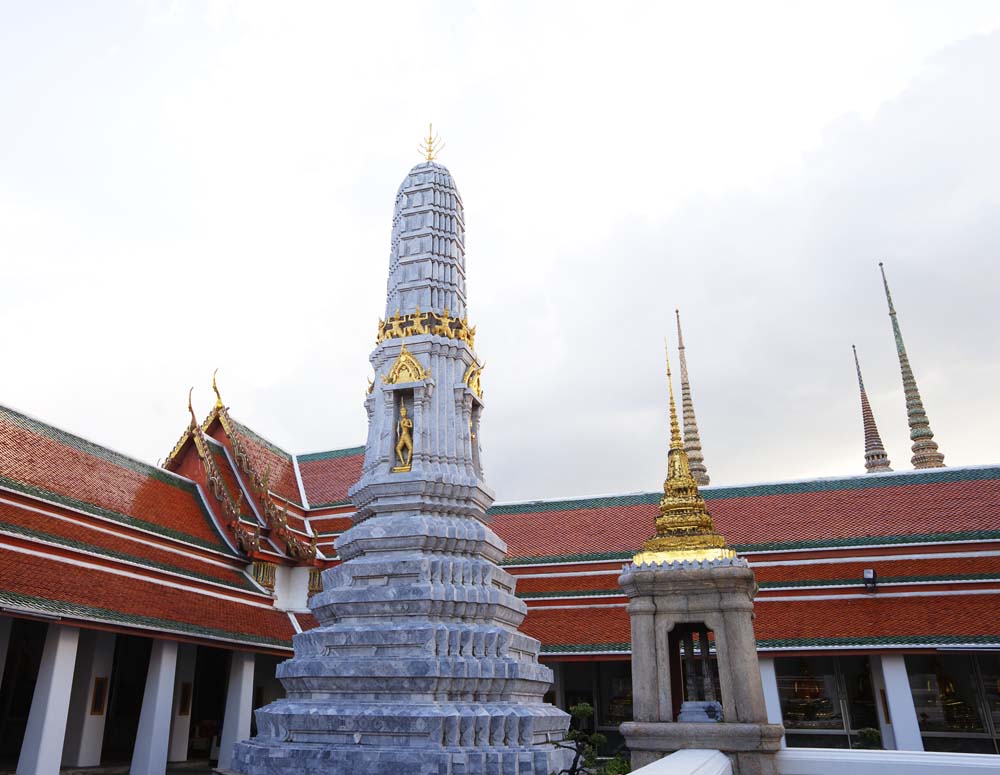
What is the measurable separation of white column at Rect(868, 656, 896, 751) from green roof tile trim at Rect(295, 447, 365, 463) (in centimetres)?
1553

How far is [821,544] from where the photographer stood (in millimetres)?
19016

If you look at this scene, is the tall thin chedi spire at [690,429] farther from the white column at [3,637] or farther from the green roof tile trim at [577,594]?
the white column at [3,637]

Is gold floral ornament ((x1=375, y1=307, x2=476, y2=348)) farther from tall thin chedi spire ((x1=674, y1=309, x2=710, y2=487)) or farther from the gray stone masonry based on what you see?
tall thin chedi spire ((x1=674, y1=309, x2=710, y2=487))

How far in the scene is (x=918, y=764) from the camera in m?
6.35

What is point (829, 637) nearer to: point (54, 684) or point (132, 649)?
point (54, 684)

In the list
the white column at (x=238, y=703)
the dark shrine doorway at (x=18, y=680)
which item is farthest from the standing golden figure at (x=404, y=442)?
the dark shrine doorway at (x=18, y=680)

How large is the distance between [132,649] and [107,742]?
84.4 inches

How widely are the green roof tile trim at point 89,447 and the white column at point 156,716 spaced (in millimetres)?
4953

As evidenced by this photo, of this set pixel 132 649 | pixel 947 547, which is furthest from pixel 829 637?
pixel 132 649

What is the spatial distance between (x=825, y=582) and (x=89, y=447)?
17.3m

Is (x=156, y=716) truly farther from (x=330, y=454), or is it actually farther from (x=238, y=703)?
(x=330, y=454)

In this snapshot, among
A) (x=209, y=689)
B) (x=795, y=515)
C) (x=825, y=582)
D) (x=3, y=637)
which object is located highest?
(x=795, y=515)

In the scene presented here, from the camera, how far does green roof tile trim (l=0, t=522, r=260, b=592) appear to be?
13305mm

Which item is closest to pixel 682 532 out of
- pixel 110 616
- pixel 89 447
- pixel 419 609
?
pixel 419 609
